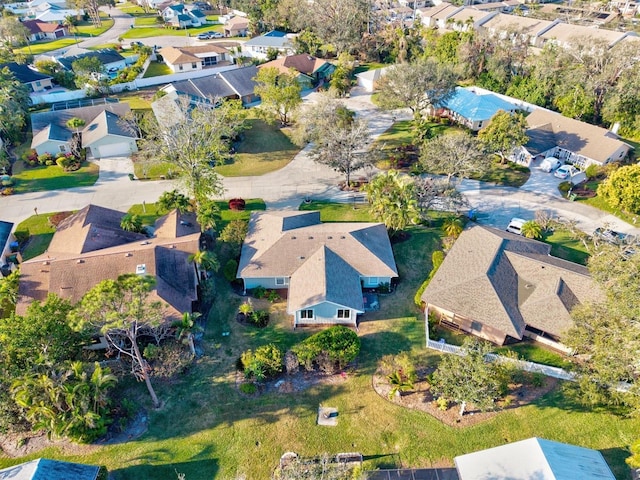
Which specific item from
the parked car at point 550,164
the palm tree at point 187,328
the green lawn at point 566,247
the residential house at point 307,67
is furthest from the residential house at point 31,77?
the green lawn at point 566,247

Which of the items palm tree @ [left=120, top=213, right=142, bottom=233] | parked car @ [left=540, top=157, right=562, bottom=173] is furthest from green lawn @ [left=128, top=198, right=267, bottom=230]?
parked car @ [left=540, top=157, right=562, bottom=173]

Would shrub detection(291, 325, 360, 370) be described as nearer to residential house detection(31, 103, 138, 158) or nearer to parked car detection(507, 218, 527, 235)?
parked car detection(507, 218, 527, 235)

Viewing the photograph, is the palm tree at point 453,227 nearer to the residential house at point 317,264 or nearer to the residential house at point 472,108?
the residential house at point 317,264

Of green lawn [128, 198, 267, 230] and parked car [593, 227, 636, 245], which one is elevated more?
parked car [593, 227, 636, 245]

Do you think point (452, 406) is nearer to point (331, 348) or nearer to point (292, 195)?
point (331, 348)

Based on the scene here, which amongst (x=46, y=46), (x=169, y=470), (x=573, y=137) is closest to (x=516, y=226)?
(x=573, y=137)

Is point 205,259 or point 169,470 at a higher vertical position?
point 205,259

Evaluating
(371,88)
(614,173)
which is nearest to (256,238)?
(614,173)
